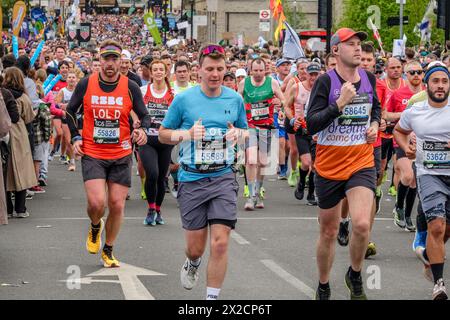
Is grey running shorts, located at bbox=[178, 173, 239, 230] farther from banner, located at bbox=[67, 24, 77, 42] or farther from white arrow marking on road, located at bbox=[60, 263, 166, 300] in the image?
banner, located at bbox=[67, 24, 77, 42]

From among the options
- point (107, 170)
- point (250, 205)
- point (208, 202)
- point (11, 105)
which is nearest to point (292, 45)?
point (250, 205)

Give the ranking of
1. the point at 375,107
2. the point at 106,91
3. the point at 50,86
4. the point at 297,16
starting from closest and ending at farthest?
the point at 375,107
the point at 106,91
the point at 50,86
the point at 297,16

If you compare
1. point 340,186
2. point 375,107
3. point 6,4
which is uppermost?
point 6,4

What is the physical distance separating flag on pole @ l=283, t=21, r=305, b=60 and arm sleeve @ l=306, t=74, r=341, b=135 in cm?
1774

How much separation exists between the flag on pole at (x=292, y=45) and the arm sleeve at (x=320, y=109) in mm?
17743

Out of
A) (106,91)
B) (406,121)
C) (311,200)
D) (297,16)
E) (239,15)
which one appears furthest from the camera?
(239,15)

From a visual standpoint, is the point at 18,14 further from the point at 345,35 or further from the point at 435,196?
the point at 435,196

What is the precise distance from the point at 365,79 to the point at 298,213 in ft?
22.8

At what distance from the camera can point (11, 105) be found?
48.2 ft

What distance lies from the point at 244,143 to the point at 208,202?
26.1 inches

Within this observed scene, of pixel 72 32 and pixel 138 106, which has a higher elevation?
pixel 138 106

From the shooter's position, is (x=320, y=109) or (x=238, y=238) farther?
(x=238, y=238)

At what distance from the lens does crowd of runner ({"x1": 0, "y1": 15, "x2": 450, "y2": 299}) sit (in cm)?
940
